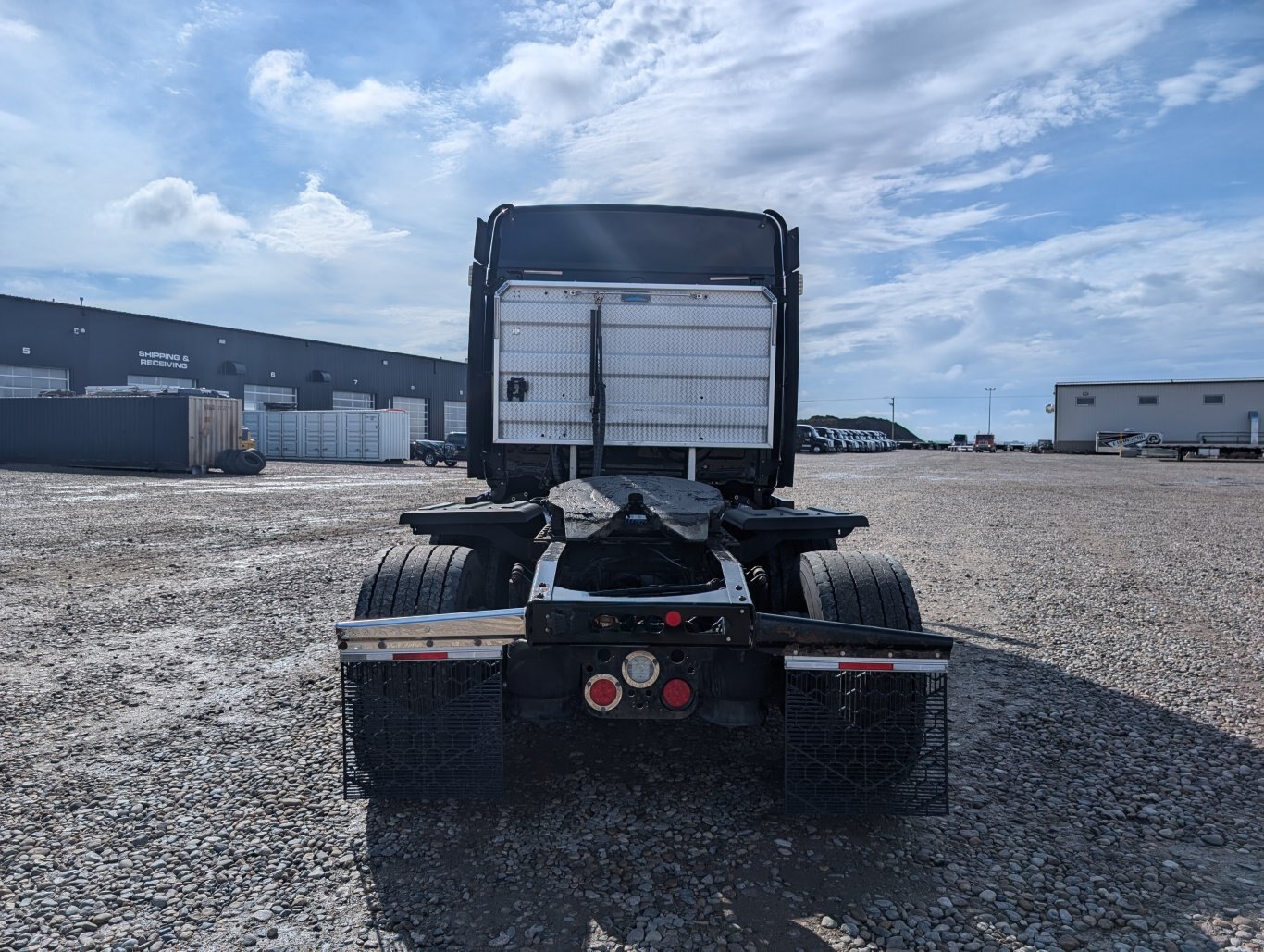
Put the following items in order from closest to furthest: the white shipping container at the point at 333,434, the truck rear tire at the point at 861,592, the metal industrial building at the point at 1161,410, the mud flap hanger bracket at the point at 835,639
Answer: the mud flap hanger bracket at the point at 835,639 < the truck rear tire at the point at 861,592 < the white shipping container at the point at 333,434 < the metal industrial building at the point at 1161,410

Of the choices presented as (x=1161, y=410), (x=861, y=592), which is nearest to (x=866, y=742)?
(x=861, y=592)

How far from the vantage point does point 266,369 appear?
43.1 meters

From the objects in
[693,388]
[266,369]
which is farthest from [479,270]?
[266,369]

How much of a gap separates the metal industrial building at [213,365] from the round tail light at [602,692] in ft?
124

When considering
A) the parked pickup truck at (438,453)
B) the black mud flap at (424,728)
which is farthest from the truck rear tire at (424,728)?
the parked pickup truck at (438,453)

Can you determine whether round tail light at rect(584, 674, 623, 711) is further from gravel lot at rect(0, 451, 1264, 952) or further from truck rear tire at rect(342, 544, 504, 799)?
gravel lot at rect(0, 451, 1264, 952)

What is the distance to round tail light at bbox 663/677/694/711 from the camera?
10.2 ft

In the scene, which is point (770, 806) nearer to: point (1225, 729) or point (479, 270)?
point (1225, 729)

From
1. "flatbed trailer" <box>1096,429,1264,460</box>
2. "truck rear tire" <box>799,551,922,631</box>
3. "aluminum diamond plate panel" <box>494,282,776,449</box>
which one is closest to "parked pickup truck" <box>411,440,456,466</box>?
"aluminum diamond plate panel" <box>494,282,776,449</box>

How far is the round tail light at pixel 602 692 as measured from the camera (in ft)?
10.2

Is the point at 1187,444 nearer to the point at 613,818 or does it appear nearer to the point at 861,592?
the point at 861,592

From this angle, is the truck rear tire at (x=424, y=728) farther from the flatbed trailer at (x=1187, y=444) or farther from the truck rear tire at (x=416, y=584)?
the flatbed trailer at (x=1187, y=444)

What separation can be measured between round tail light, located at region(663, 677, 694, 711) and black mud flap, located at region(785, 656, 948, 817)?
0.38m

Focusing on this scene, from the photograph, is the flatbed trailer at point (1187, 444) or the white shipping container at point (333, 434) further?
the flatbed trailer at point (1187, 444)
